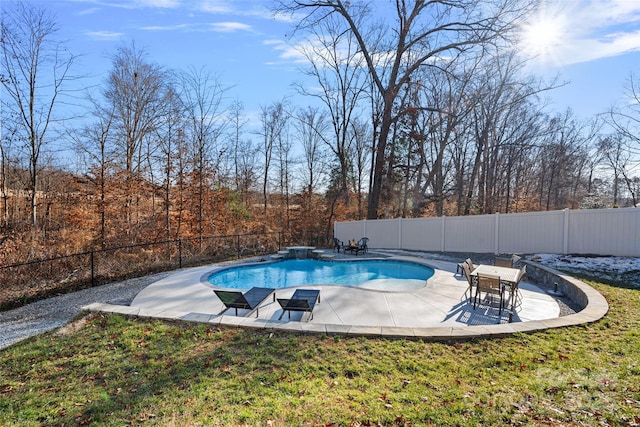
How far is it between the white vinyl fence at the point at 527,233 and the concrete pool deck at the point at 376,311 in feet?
10.1

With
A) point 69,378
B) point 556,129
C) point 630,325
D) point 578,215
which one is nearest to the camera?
point 69,378

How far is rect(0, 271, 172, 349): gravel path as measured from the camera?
15.4 ft

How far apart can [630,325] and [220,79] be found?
1680 cm

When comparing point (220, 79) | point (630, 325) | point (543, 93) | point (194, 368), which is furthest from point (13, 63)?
point (543, 93)

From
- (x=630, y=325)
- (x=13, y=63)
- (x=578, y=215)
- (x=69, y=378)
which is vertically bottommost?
(x=69, y=378)

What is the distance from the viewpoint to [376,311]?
5.27 meters

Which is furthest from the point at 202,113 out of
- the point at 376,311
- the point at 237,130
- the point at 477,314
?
the point at 477,314

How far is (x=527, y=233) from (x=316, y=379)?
969cm

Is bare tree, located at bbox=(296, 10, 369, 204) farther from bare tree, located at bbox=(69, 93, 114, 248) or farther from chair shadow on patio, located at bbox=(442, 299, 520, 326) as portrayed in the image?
chair shadow on patio, located at bbox=(442, 299, 520, 326)

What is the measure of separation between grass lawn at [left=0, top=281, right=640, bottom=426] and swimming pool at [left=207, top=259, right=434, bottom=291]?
3.95 metres

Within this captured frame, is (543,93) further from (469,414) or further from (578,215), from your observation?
(469,414)

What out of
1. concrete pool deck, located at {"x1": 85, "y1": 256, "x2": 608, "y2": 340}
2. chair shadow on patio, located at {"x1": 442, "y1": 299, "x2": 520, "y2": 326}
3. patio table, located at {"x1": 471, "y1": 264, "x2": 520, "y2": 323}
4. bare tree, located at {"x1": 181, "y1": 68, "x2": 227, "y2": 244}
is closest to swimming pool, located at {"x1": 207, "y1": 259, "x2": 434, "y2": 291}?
concrete pool deck, located at {"x1": 85, "y1": 256, "x2": 608, "y2": 340}

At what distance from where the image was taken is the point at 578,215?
8836mm

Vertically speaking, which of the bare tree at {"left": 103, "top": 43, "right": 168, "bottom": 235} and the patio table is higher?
the bare tree at {"left": 103, "top": 43, "right": 168, "bottom": 235}
